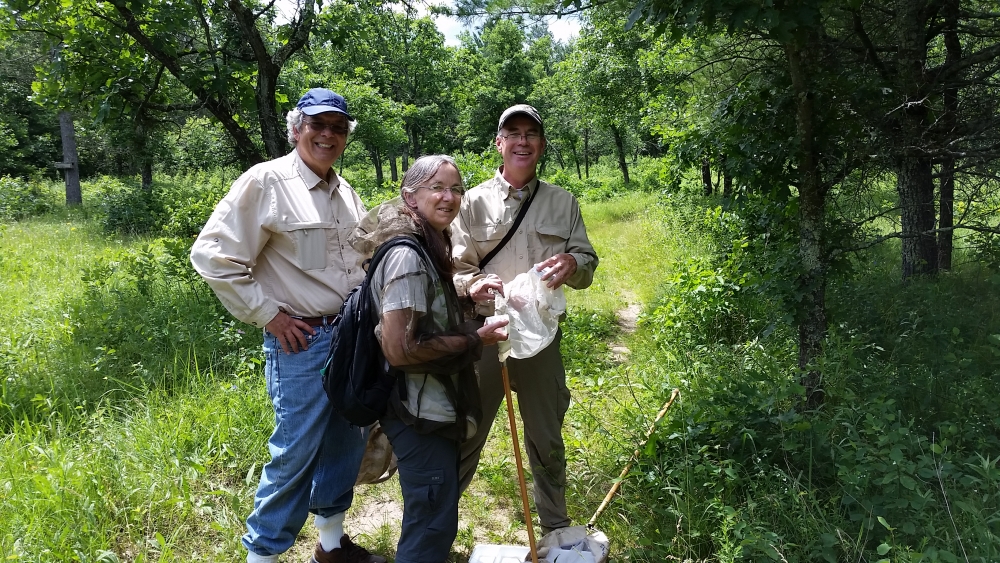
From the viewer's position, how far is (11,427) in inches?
140

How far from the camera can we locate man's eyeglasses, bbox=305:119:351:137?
242 cm

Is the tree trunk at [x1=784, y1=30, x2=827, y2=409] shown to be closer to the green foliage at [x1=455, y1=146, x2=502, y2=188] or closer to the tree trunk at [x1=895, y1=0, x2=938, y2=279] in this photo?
the tree trunk at [x1=895, y1=0, x2=938, y2=279]

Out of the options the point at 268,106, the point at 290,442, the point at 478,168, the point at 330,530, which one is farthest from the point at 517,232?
the point at 478,168

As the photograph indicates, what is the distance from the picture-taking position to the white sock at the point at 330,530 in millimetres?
2635

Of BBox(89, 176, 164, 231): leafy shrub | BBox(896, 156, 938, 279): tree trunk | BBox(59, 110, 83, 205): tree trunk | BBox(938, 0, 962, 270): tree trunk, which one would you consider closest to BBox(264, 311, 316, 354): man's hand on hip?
BBox(938, 0, 962, 270): tree trunk

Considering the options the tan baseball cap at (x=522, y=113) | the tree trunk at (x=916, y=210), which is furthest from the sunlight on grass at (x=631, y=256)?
the tan baseball cap at (x=522, y=113)

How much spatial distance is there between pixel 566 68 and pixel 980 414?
15.5 m

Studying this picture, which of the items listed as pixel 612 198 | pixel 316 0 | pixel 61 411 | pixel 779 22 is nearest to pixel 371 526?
pixel 61 411

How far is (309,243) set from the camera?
238cm

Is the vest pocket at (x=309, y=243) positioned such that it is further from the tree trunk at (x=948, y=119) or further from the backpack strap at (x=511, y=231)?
the tree trunk at (x=948, y=119)

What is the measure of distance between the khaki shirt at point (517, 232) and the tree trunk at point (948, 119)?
7.57ft

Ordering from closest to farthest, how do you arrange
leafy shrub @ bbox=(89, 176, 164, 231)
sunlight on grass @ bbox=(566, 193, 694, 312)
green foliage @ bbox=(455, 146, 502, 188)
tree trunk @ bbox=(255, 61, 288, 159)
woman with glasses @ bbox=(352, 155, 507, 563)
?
A: 1. woman with glasses @ bbox=(352, 155, 507, 563)
2. tree trunk @ bbox=(255, 61, 288, 159)
3. sunlight on grass @ bbox=(566, 193, 694, 312)
4. green foliage @ bbox=(455, 146, 502, 188)
5. leafy shrub @ bbox=(89, 176, 164, 231)

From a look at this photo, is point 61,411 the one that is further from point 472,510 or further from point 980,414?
point 980,414

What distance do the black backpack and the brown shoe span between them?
93 centimetres
